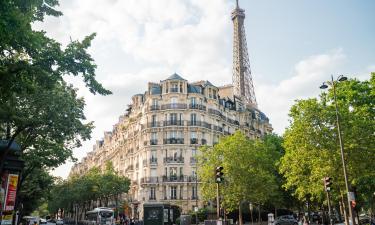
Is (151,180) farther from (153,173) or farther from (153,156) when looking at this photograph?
(153,156)

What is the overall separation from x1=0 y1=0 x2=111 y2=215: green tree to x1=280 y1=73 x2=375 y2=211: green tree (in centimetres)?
1679

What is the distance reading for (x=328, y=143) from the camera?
28.7 metres

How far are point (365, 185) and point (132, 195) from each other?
4603 centimetres

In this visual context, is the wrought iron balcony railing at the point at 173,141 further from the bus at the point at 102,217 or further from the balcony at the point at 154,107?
the bus at the point at 102,217

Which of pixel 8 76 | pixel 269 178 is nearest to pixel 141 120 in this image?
pixel 269 178

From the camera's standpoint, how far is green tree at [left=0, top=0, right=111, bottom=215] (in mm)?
11133

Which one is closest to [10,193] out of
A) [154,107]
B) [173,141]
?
[173,141]

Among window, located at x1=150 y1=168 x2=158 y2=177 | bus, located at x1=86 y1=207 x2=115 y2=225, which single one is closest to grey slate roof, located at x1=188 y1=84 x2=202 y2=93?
window, located at x1=150 y1=168 x2=158 y2=177

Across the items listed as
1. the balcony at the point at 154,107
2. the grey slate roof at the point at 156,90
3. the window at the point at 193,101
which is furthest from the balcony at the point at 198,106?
the grey slate roof at the point at 156,90

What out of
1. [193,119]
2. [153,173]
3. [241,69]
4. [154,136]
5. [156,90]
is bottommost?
[153,173]

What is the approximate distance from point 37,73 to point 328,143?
73.9 feet

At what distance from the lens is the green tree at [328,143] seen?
93.1 ft

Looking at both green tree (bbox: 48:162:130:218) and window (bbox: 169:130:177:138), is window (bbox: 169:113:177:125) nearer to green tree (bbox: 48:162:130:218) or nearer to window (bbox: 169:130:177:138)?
window (bbox: 169:130:177:138)

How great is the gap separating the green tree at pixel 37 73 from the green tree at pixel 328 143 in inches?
661
